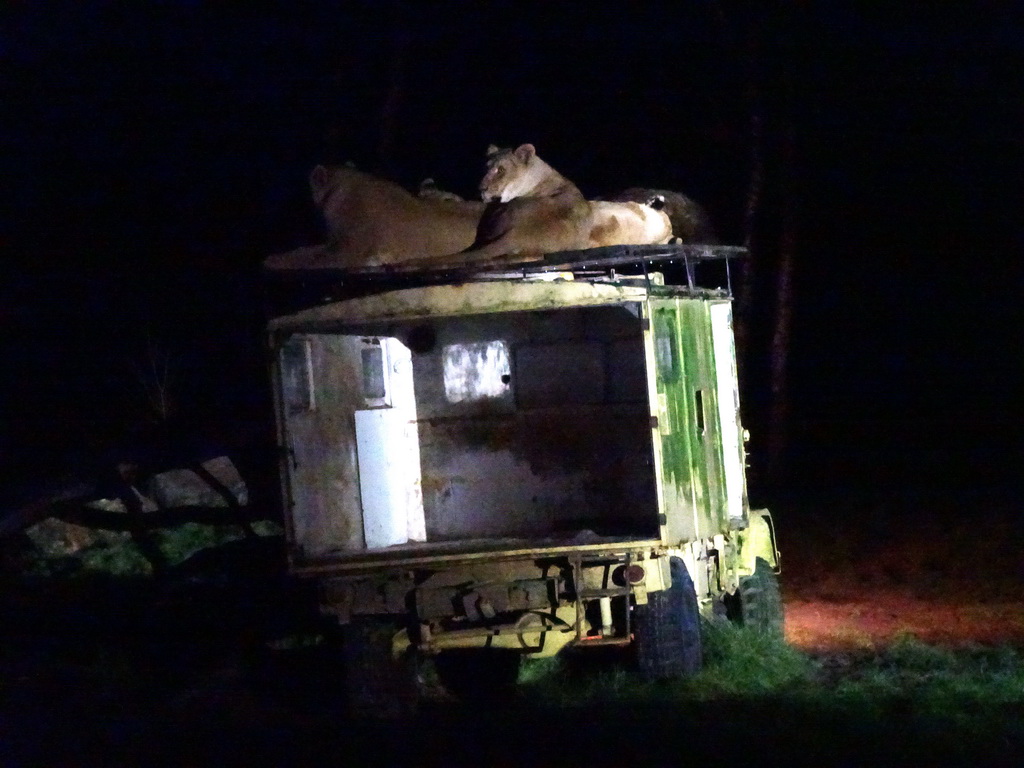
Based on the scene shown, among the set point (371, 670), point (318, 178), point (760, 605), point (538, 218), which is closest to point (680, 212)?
point (538, 218)

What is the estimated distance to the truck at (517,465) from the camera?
8148mm

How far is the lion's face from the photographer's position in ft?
30.9

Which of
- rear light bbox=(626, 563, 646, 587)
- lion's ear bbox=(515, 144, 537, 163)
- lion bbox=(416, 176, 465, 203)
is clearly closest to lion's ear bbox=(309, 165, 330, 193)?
lion bbox=(416, 176, 465, 203)

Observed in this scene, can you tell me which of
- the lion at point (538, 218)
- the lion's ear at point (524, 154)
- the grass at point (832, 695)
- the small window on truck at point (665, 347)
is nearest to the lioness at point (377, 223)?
the lion at point (538, 218)

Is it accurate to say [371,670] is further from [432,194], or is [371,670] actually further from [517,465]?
[432,194]

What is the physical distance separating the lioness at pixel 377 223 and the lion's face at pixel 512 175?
204 millimetres

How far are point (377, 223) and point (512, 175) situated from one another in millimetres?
1050

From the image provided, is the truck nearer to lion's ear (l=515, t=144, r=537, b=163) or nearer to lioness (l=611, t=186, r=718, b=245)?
lioness (l=611, t=186, r=718, b=245)

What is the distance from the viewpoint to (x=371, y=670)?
839 centimetres

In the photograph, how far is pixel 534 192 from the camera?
9.33 metres

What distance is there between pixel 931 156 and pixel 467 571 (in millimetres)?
17301

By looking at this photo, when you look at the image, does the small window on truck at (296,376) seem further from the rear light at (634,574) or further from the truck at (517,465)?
the rear light at (634,574)

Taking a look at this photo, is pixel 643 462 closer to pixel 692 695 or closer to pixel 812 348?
pixel 692 695

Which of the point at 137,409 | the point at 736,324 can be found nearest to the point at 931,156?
the point at 736,324
